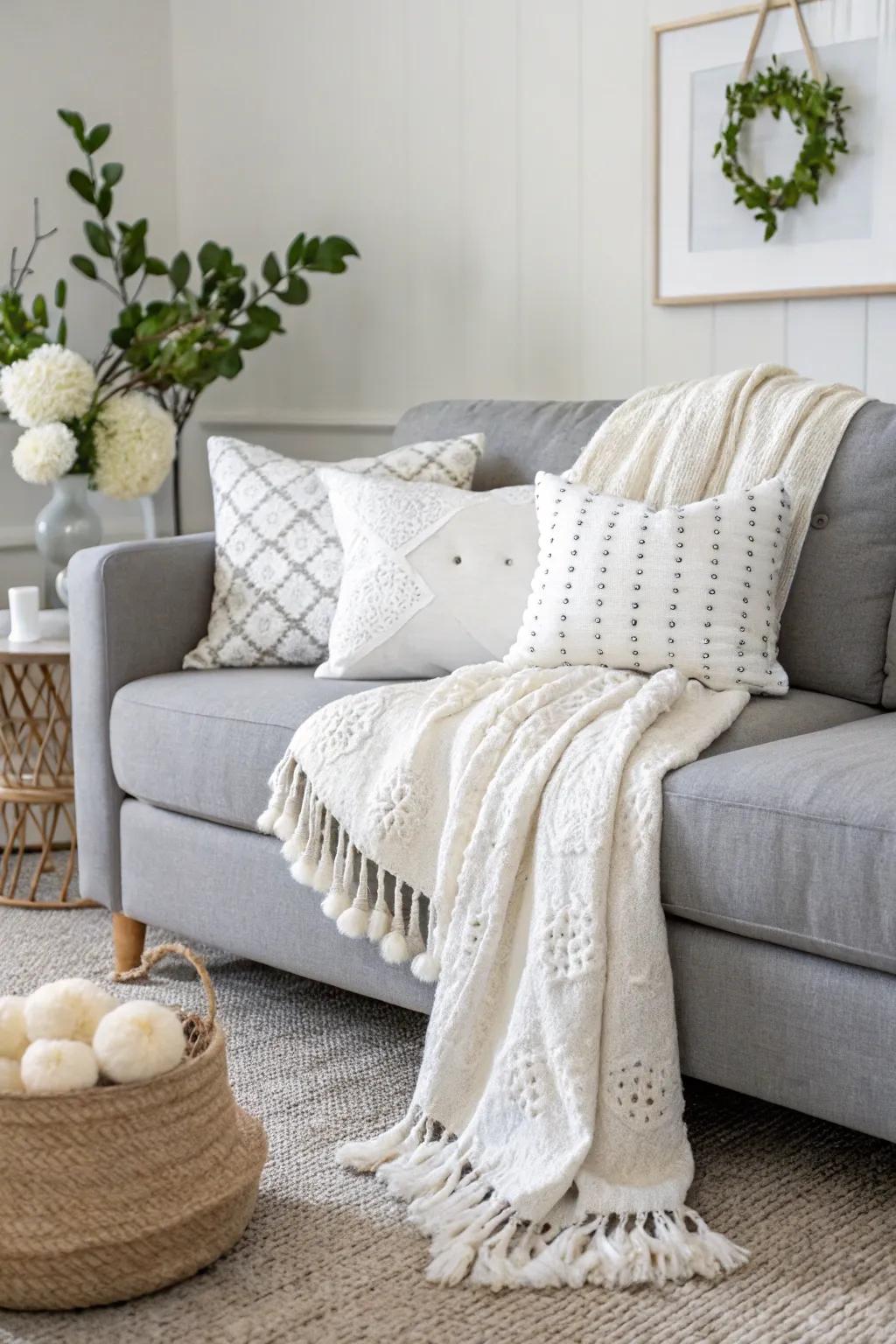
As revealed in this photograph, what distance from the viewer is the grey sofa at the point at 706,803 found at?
164 cm

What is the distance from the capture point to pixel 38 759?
2898mm

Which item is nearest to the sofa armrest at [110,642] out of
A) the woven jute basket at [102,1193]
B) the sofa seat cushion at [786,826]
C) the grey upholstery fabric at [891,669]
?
the sofa seat cushion at [786,826]

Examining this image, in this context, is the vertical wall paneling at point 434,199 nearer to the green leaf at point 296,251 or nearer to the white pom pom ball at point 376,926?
the green leaf at point 296,251

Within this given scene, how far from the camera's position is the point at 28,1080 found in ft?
5.06

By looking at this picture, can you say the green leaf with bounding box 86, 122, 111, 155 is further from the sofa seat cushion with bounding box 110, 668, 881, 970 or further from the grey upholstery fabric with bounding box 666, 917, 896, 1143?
the grey upholstery fabric with bounding box 666, 917, 896, 1143

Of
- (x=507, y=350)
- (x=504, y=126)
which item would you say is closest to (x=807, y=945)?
(x=507, y=350)

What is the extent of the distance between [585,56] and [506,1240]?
7.75ft

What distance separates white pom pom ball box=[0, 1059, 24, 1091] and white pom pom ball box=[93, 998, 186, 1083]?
3.3 inches

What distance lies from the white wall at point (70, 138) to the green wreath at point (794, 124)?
5.59ft

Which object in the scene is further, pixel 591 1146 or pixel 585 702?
pixel 585 702

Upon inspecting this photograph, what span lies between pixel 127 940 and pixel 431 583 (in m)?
0.78

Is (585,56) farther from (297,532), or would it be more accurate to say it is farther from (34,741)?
(34,741)

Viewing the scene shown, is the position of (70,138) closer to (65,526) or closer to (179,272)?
(179,272)

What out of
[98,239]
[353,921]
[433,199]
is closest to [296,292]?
[433,199]
